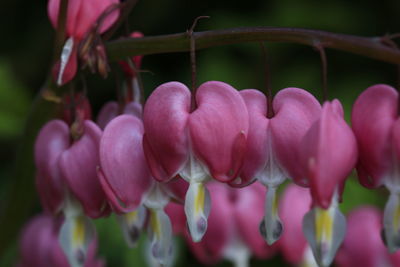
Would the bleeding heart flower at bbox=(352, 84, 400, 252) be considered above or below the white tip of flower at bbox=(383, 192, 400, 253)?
above

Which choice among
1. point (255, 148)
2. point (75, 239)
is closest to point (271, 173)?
point (255, 148)

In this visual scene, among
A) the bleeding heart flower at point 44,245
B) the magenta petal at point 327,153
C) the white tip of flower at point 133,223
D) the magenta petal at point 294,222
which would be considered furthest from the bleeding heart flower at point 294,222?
the magenta petal at point 327,153

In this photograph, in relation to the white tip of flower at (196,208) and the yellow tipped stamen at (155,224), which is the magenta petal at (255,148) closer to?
the white tip of flower at (196,208)

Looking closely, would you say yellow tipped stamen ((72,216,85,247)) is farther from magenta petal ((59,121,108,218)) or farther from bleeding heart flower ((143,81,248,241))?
bleeding heart flower ((143,81,248,241))

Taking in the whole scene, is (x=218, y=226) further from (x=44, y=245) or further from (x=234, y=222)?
(x=44, y=245)

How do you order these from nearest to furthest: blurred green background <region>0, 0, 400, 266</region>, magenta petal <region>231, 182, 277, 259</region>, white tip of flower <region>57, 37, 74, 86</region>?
1. white tip of flower <region>57, 37, 74, 86</region>
2. magenta petal <region>231, 182, 277, 259</region>
3. blurred green background <region>0, 0, 400, 266</region>

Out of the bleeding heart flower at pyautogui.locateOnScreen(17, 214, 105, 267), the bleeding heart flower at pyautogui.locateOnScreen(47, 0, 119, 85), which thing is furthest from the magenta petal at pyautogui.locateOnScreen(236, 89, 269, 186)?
the bleeding heart flower at pyautogui.locateOnScreen(17, 214, 105, 267)
